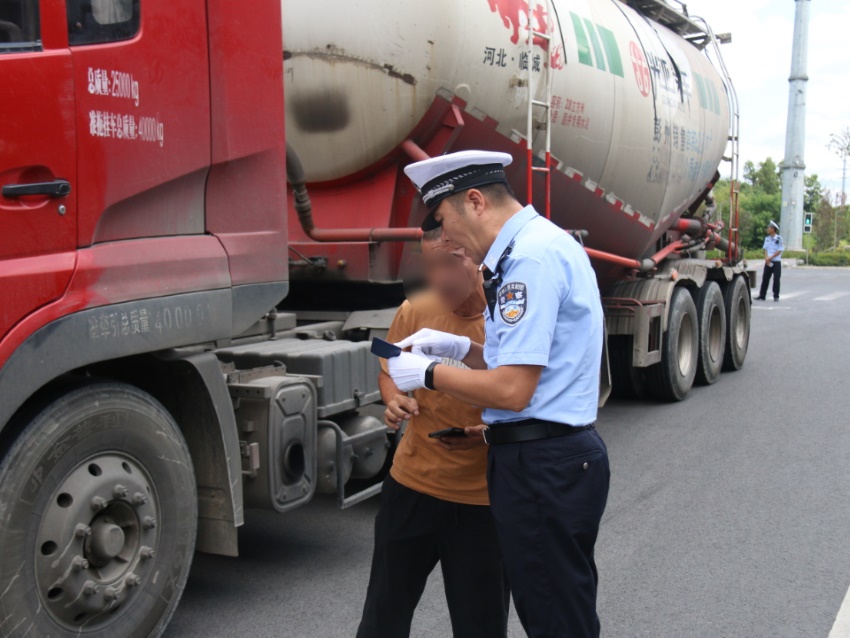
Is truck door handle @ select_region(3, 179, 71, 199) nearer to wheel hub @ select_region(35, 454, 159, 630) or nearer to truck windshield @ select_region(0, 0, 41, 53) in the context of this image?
truck windshield @ select_region(0, 0, 41, 53)

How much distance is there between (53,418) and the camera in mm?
3113

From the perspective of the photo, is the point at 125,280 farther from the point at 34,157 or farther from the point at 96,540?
the point at 96,540

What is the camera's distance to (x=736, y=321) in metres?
10.7

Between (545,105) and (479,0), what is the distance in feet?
2.88

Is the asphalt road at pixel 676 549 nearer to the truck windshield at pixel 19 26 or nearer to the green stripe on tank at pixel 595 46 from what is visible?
the truck windshield at pixel 19 26

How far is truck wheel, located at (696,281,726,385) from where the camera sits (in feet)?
31.9

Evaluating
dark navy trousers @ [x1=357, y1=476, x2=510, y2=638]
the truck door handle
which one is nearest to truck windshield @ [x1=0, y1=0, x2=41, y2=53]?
the truck door handle

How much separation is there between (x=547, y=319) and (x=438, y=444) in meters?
0.78

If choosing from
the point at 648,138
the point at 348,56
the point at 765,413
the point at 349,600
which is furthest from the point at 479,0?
the point at 765,413

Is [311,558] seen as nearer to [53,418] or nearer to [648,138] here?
[53,418]

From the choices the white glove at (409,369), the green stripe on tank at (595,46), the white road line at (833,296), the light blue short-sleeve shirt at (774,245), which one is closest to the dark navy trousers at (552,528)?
the white glove at (409,369)

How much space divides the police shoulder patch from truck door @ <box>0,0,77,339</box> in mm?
1521

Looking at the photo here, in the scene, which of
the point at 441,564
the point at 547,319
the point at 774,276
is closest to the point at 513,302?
the point at 547,319

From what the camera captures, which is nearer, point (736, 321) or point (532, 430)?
point (532, 430)
